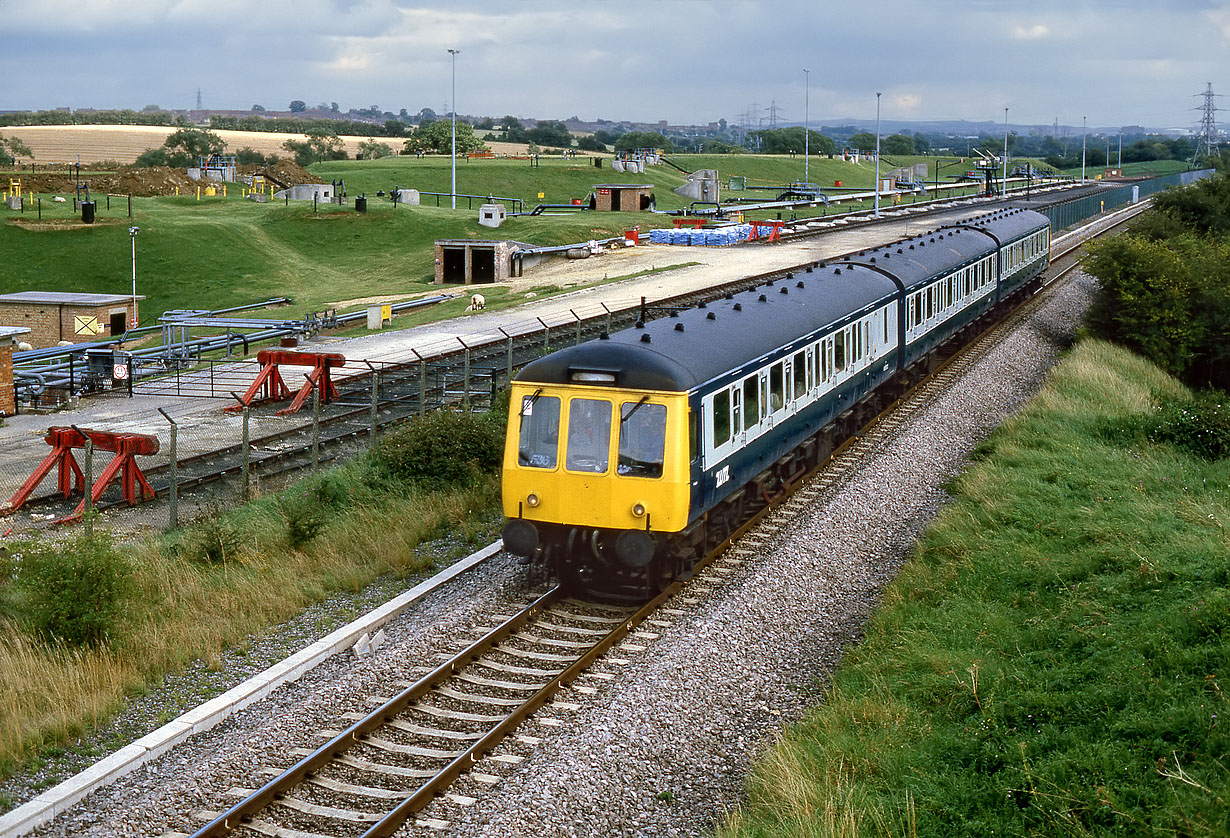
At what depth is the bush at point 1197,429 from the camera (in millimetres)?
22422

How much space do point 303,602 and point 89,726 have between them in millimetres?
3638

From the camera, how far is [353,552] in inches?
635

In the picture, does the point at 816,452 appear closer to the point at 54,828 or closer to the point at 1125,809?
the point at 1125,809

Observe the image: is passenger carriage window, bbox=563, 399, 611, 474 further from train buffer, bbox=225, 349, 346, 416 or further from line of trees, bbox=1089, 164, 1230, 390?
line of trees, bbox=1089, 164, 1230, 390

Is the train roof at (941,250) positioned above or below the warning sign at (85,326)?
above

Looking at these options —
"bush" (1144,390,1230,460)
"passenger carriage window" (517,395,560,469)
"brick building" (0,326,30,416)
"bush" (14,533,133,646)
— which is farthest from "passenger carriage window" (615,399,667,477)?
"brick building" (0,326,30,416)

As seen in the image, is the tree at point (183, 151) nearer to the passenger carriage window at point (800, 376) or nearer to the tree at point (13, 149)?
the tree at point (13, 149)

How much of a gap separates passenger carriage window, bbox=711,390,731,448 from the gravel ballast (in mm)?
1702

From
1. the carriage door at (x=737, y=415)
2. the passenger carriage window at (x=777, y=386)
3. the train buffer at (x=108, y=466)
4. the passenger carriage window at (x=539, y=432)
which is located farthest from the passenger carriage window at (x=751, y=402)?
the train buffer at (x=108, y=466)

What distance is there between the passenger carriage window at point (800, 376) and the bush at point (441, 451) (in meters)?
4.93

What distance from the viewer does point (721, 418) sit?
1512 cm

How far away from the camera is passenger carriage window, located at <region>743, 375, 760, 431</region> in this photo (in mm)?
16047

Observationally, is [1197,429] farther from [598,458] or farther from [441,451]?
[598,458]

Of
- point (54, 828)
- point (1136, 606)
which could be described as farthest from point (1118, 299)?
point (54, 828)
